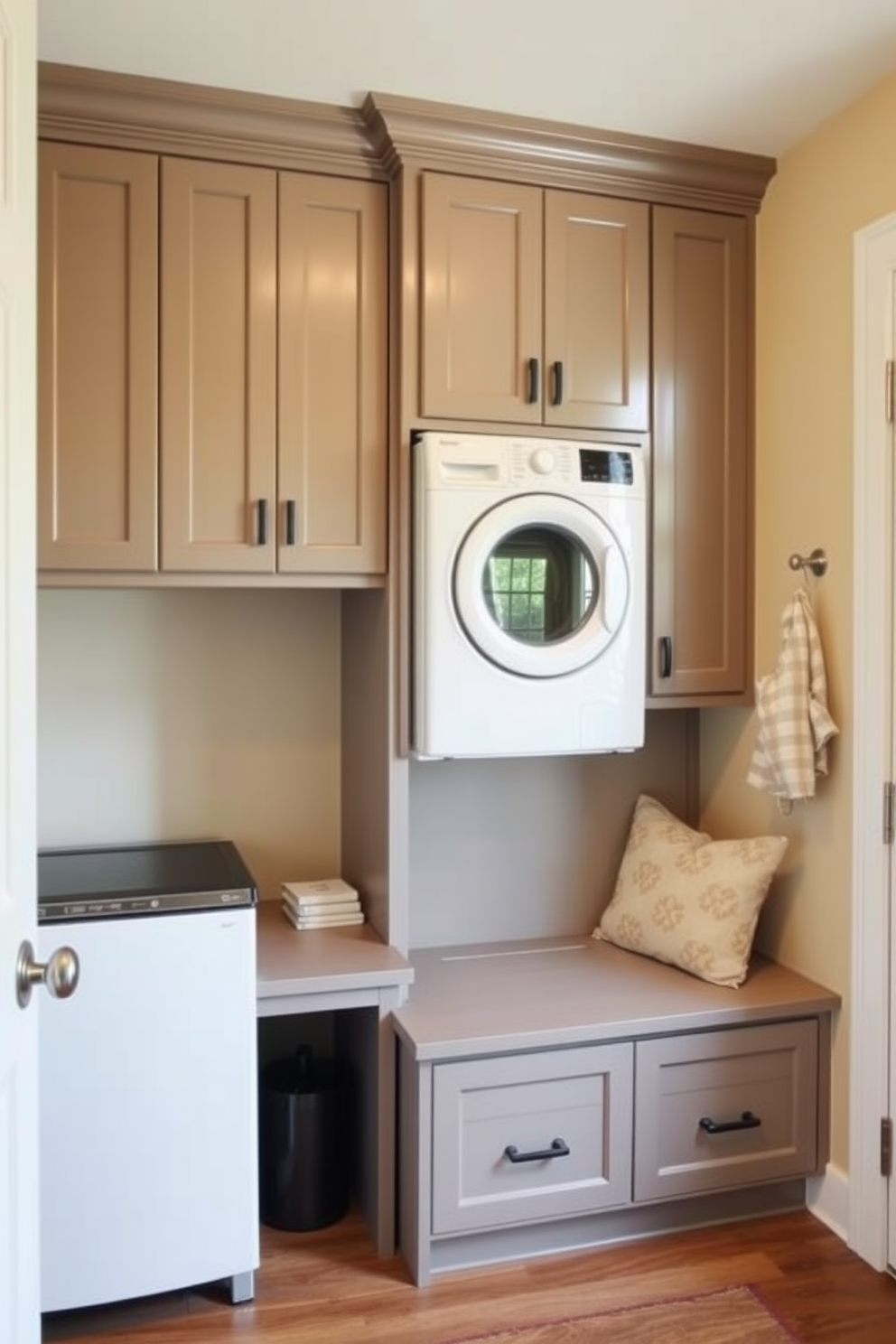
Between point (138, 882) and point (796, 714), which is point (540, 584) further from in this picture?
point (138, 882)

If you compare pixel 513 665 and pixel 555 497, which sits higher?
pixel 555 497

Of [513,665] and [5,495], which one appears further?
[513,665]

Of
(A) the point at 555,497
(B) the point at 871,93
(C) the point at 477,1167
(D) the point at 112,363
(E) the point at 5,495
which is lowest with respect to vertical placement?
(C) the point at 477,1167

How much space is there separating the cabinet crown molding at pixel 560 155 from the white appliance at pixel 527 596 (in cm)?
63

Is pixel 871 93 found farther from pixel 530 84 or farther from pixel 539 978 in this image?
pixel 539 978

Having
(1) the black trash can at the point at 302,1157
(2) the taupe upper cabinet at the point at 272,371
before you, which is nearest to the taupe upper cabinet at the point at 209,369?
(2) the taupe upper cabinet at the point at 272,371

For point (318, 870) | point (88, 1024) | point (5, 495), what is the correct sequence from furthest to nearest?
→ point (318, 870) < point (88, 1024) < point (5, 495)

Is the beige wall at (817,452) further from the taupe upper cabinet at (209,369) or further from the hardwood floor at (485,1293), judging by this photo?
the taupe upper cabinet at (209,369)

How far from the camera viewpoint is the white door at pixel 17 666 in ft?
4.07

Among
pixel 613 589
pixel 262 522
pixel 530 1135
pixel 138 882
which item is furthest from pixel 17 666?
pixel 530 1135

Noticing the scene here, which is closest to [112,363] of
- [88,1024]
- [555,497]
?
[555,497]

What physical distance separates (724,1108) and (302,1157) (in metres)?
0.98

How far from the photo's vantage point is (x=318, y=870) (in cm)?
278

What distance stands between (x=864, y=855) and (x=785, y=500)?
87cm
